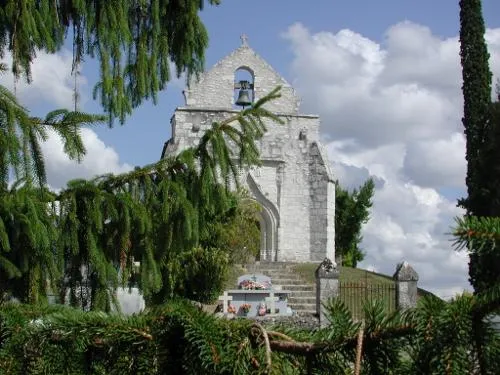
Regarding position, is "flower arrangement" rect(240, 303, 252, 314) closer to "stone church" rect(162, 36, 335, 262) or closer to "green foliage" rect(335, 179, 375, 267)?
"stone church" rect(162, 36, 335, 262)

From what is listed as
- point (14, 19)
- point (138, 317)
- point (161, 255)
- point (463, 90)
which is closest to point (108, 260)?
point (161, 255)

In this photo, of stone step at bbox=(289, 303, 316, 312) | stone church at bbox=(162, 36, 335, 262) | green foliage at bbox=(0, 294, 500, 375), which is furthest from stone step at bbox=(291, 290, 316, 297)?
green foliage at bbox=(0, 294, 500, 375)

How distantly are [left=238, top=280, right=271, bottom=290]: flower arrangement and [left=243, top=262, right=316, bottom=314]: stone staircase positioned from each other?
823 mm

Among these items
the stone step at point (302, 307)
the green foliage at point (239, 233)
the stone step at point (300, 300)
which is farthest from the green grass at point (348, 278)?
the stone step at point (300, 300)

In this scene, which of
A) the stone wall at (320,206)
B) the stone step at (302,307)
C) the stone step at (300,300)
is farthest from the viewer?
the stone wall at (320,206)

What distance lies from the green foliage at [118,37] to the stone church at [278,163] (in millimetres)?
21812

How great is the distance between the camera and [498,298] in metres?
1.19

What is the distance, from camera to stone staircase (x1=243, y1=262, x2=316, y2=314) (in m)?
20.5

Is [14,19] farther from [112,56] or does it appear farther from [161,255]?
[161,255]

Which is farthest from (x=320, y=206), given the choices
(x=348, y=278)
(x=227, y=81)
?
(x=227, y=81)

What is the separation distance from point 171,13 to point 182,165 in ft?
4.48

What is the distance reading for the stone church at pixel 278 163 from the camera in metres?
28.1

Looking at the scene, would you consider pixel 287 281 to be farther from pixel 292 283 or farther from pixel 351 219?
pixel 351 219

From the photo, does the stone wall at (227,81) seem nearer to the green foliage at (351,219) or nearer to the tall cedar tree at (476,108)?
the tall cedar tree at (476,108)
